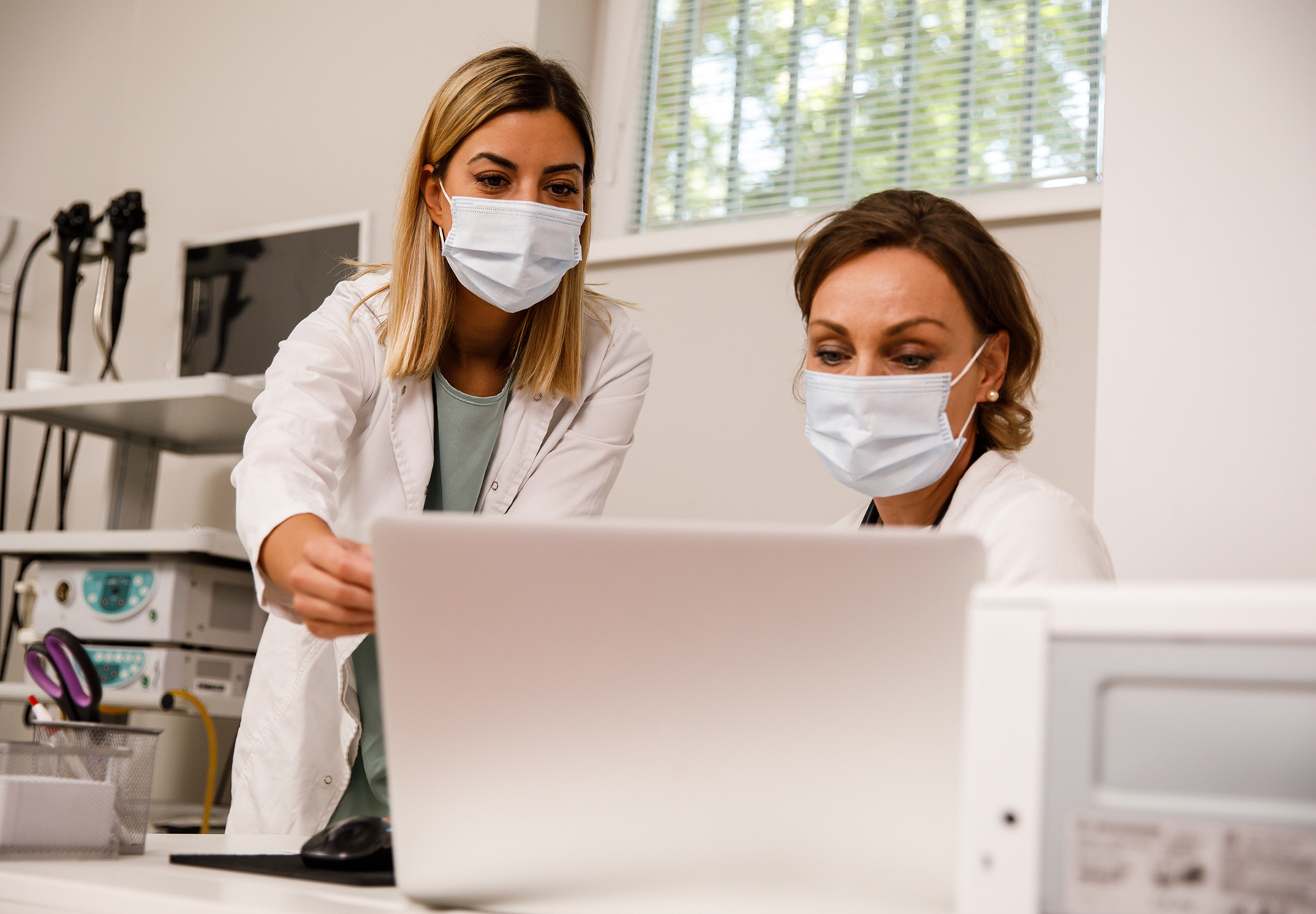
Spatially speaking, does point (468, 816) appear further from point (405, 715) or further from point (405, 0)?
point (405, 0)

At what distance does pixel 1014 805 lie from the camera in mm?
408

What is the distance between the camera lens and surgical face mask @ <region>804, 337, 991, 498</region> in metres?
1.11

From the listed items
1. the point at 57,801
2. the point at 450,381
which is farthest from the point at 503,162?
the point at 57,801

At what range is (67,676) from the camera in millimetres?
881

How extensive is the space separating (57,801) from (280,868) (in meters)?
0.14

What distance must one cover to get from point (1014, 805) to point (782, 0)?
2.19m

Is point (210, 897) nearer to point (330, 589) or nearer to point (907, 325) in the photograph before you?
point (330, 589)

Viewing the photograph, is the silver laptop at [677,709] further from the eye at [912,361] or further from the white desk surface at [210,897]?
the eye at [912,361]

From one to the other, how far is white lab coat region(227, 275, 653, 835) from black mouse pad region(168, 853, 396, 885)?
1.40 feet

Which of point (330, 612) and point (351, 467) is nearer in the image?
point (330, 612)

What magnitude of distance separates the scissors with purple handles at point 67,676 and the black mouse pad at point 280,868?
192mm

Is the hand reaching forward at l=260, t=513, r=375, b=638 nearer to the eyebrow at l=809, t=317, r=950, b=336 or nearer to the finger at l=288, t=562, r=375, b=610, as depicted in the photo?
the finger at l=288, t=562, r=375, b=610

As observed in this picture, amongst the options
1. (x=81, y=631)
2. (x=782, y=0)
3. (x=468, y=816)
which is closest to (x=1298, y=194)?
(x=468, y=816)

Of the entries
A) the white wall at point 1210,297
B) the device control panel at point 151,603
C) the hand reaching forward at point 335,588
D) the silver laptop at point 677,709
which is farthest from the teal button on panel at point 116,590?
the silver laptop at point 677,709
